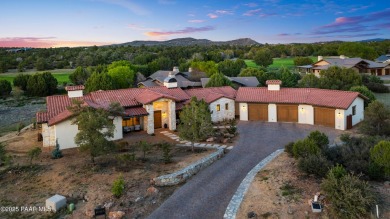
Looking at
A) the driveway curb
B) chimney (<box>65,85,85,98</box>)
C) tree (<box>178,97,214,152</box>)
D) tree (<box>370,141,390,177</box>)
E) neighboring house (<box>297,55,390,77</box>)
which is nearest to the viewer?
the driveway curb

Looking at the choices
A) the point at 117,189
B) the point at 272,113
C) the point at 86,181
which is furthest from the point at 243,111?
the point at 117,189

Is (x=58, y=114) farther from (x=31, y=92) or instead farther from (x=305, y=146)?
(x=31, y=92)

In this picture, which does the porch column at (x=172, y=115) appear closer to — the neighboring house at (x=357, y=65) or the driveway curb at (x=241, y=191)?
the driveway curb at (x=241, y=191)

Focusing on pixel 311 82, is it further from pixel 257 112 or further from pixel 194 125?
pixel 194 125

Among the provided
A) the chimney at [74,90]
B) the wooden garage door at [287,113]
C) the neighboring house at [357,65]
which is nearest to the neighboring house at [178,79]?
the wooden garage door at [287,113]

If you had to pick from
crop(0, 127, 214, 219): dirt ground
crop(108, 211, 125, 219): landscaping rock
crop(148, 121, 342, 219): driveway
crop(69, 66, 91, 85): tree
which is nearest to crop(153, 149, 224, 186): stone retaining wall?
crop(148, 121, 342, 219): driveway

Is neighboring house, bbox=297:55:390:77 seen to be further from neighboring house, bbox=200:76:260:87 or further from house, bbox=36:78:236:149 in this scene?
house, bbox=36:78:236:149
